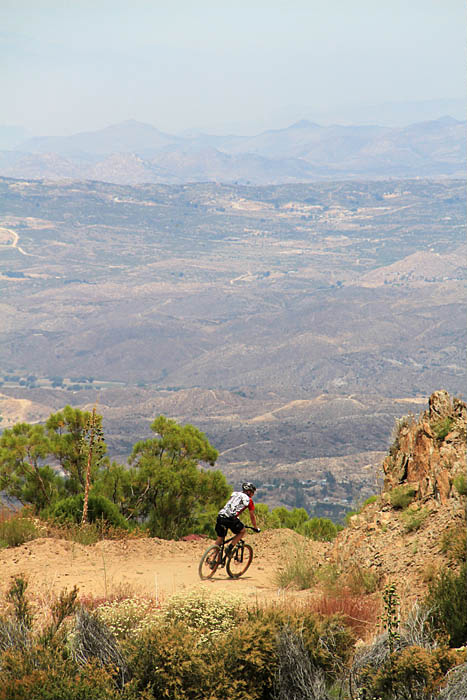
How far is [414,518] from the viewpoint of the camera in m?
9.89

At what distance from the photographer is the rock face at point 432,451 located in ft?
33.4

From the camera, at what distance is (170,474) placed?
1595 centimetres

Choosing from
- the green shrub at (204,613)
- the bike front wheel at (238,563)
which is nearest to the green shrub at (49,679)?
the green shrub at (204,613)

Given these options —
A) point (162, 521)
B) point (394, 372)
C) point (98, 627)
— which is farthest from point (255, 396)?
point (98, 627)

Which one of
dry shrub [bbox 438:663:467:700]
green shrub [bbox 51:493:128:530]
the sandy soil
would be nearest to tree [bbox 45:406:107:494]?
green shrub [bbox 51:493:128:530]

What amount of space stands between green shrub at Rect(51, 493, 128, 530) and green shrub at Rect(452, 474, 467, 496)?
7113 mm

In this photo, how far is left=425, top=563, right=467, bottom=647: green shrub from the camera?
6.41 meters

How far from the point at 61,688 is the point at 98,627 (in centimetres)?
102

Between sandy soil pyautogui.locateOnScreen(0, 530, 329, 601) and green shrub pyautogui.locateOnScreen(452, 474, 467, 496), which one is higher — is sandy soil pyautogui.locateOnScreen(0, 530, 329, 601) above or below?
below

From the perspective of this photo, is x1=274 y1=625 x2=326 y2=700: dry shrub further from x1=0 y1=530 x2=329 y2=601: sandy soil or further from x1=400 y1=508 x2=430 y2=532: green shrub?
x1=400 y1=508 x2=430 y2=532: green shrub

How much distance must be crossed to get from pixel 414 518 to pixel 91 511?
23.0ft

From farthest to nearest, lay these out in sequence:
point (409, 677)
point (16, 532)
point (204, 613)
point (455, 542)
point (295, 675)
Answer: point (16, 532), point (455, 542), point (204, 613), point (295, 675), point (409, 677)

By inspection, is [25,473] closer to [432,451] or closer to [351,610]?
[432,451]

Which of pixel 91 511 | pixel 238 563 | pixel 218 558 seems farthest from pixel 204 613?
pixel 91 511
